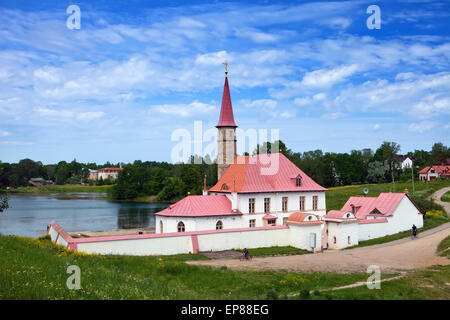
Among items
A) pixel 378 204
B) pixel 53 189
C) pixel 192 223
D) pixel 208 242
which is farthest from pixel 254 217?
pixel 53 189

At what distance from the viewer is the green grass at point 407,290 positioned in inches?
572

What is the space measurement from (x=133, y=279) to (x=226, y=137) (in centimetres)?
2639

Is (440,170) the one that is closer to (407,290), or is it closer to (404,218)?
(404,218)

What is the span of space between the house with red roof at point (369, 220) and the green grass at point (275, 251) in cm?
329

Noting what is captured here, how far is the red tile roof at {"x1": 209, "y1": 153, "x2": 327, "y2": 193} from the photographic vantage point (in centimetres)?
3556

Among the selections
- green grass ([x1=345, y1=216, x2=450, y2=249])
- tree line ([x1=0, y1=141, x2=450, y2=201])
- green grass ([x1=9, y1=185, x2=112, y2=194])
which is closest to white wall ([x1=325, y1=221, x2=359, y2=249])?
green grass ([x1=345, y1=216, x2=450, y2=249])

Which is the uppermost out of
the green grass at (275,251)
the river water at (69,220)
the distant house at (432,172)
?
the distant house at (432,172)

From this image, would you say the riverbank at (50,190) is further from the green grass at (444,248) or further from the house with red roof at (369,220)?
the green grass at (444,248)

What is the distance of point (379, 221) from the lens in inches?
1348

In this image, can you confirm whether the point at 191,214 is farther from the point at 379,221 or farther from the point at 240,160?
the point at 379,221

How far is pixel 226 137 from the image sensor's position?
4116 centimetres

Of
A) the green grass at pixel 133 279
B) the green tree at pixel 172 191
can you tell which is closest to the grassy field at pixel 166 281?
the green grass at pixel 133 279
